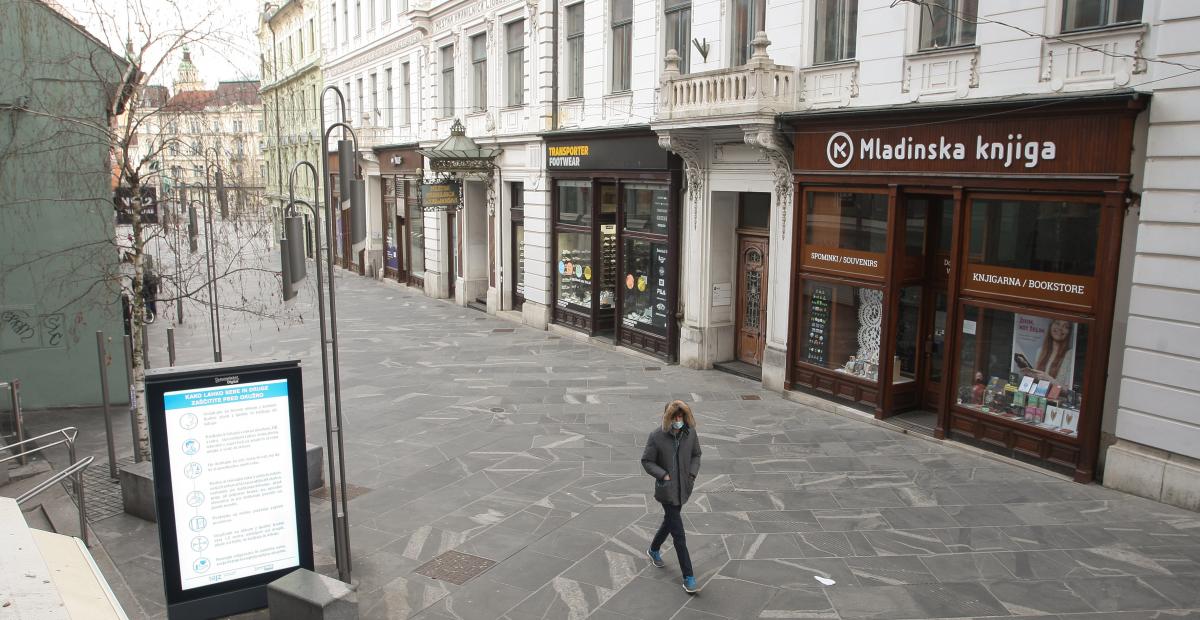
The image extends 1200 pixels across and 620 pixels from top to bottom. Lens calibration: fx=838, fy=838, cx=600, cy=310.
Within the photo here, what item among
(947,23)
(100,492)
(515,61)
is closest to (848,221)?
(947,23)

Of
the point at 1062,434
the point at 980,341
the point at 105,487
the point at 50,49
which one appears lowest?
the point at 105,487

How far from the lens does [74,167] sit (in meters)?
12.7

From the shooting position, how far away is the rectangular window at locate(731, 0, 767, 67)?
1455cm

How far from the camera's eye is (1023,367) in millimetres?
10750

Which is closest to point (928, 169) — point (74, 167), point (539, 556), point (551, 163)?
point (539, 556)

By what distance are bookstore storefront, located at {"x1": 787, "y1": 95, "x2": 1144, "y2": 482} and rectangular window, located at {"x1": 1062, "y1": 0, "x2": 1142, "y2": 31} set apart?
1.05m

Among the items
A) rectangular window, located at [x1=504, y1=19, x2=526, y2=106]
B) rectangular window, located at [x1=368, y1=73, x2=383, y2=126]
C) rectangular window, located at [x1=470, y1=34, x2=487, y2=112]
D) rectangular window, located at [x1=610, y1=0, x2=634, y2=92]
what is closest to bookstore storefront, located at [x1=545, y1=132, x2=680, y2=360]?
rectangular window, located at [x1=610, y1=0, x2=634, y2=92]

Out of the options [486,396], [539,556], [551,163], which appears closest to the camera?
[539,556]

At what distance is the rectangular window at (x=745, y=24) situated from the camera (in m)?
14.5

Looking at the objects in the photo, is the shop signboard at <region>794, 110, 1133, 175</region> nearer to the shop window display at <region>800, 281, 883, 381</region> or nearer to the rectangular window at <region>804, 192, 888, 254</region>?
the rectangular window at <region>804, 192, 888, 254</region>

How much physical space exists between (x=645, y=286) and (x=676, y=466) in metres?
10.9

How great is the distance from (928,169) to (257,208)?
976 centimetres

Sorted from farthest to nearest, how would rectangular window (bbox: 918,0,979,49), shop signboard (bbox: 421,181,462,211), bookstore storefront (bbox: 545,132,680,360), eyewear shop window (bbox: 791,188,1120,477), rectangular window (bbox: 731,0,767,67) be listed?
1. shop signboard (bbox: 421,181,462,211)
2. bookstore storefront (bbox: 545,132,680,360)
3. rectangular window (bbox: 731,0,767,67)
4. rectangular window (bbox: 918,0,979,49)
5. eyewear shop window (bbox: 791,188,1120,477)

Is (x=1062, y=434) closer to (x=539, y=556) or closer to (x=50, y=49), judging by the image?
(x=539, y=556)
